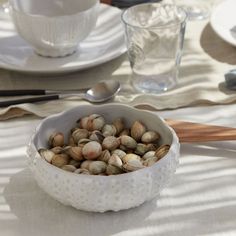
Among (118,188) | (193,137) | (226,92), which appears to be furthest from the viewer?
(226,92)

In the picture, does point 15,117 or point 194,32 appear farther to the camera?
point 194,32

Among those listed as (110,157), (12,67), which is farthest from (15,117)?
(110,157)

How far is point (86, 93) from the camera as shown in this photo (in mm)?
854

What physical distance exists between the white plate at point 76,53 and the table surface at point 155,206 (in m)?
0.18

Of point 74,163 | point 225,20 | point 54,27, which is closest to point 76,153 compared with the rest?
point 74,163

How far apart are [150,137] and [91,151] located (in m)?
0.07

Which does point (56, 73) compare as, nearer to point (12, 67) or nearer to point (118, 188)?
point (12, 67)

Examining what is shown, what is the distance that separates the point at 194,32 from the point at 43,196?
0.48 m

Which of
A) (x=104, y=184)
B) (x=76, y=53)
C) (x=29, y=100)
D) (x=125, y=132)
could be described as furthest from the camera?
(x=76, y=53)

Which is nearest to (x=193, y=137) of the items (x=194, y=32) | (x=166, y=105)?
(x=166, y=105)

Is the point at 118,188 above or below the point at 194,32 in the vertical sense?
above

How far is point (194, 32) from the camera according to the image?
3.38 ft

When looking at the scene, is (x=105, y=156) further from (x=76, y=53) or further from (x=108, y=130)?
(x=76, y=53)

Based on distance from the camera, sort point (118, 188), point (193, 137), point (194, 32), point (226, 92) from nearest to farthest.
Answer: point (118, 188) → point (193, 137) → point (226, 92) → point (194, 32)
